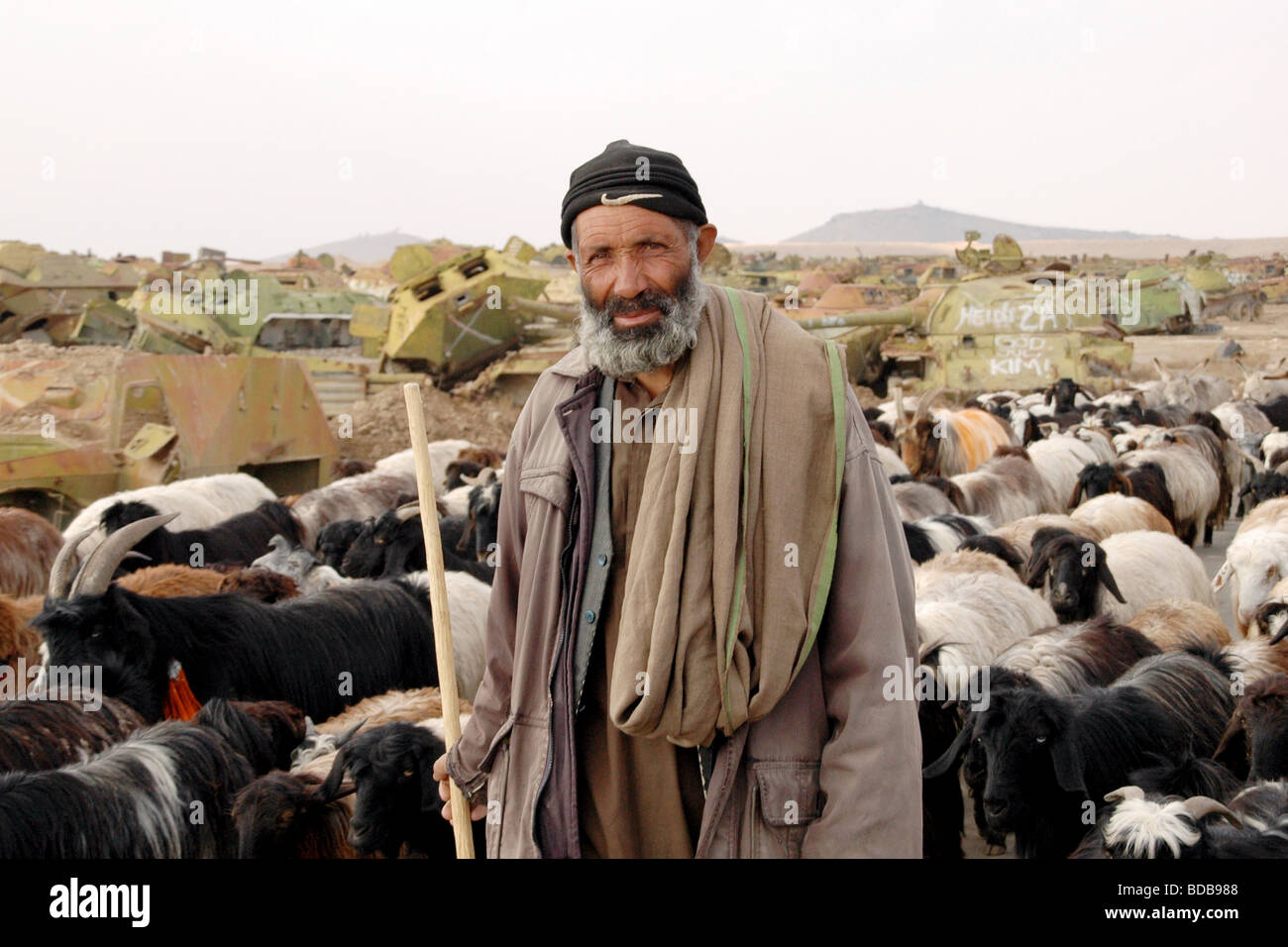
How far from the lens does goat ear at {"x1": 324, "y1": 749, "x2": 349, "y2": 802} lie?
159 inches

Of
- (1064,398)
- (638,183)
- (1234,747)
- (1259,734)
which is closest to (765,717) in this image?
(638,183)

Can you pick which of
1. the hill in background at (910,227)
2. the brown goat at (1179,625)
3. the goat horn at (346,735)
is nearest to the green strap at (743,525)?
the goat horn at (346,735)

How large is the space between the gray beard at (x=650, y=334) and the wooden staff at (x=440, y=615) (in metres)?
0.44

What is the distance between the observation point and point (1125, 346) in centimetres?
2742

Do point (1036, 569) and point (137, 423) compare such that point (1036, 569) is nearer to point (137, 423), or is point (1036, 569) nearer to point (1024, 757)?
point (1024, 757)

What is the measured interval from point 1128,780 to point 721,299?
327 cm

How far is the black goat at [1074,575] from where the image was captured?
692 cm

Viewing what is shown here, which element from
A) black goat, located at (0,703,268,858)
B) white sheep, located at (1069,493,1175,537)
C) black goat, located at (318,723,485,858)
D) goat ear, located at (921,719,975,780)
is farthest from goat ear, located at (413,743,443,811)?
white sheep, located at (1069,493,1175,537)

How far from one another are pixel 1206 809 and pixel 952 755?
1008mm

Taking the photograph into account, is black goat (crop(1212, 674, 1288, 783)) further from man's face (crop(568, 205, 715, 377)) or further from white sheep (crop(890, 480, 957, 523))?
white sheep (crop(890, 480, 957, 523))

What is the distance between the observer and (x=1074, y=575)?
6938mm

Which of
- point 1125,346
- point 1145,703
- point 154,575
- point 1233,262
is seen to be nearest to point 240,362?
point 154,575

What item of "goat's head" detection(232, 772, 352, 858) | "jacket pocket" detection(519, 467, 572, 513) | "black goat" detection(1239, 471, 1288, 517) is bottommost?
"goat's head" detection(232, 772, 352, 858)

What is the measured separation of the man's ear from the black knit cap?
0.10 m
